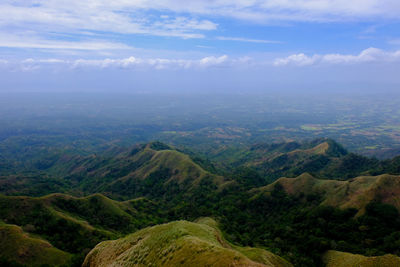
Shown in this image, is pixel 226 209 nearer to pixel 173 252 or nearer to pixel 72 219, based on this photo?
pixel 72 219

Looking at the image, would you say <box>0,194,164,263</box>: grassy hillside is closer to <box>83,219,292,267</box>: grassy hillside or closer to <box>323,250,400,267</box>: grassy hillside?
<box>83,219,292,267</box>: grassy hillside

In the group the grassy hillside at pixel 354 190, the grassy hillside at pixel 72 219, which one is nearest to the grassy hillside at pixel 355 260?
the grassy hillside at pixel 354 190

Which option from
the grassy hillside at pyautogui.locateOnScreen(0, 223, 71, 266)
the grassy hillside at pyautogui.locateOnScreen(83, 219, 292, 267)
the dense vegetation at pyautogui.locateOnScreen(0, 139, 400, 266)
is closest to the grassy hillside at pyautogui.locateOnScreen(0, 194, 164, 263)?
the dense vegetation at pyautogui.locateOnScreen(0, 139, 400, 266)

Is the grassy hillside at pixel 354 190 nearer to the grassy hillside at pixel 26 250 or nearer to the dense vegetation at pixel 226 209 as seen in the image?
the dense vegetation at pixel 226 209

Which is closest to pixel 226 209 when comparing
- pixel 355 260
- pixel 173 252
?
pixel 355 260

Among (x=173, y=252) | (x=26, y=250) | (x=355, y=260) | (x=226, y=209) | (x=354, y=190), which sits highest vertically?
(x=173, y=252)
